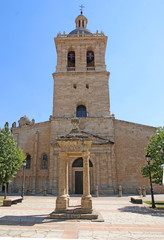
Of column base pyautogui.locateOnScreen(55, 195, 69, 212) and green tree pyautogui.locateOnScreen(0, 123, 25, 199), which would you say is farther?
green tree pyautogui.locateOnScreen(0, 123, 25, 199)

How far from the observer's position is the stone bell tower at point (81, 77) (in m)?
26.9

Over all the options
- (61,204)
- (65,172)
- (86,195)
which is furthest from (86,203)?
(65,172)

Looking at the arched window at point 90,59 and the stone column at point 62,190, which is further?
the arched window at point 90,59

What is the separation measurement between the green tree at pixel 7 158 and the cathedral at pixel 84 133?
5629mm

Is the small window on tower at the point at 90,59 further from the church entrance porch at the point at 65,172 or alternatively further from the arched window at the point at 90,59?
the church entrance porch at the point at 65,172

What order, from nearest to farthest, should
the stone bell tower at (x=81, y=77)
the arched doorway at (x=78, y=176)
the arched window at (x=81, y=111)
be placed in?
1. the arched doorway at (x=78, y=176)
2. the stone bell tower at (x=81, y=77)
3. the arched window at (x=81, y=111)

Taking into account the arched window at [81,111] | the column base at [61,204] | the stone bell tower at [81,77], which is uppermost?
the stone bell tower at [81,77]

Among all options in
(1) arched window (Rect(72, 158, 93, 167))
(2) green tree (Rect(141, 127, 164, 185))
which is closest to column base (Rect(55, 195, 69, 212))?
(2) green tree (Rect(141, 127, 164, 185))

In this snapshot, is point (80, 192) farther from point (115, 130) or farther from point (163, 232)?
point (163, 232)

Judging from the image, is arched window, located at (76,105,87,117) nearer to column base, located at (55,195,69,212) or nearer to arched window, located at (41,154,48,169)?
arched window, located at (41,154,48,169)

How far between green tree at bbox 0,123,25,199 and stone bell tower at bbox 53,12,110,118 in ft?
27.6

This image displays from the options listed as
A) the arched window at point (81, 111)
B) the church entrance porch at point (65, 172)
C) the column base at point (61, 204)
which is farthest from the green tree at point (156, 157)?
the arched window at point (81, 111)

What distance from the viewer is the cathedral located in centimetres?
2328

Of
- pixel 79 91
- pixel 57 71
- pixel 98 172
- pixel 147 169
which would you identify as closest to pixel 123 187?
pixel 98 172
